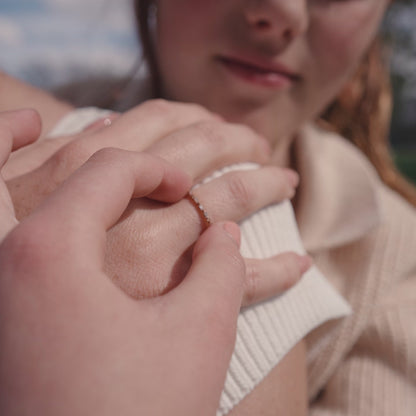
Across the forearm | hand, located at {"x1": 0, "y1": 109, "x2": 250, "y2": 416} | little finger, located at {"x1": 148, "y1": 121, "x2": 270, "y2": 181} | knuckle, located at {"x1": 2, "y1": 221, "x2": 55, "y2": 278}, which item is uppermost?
knuckle, located at {"x1": 2, "y1": 221, "x2": 55, "y2": 278}

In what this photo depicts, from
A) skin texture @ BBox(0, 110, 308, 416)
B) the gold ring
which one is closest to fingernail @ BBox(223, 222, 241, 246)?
the gold ring

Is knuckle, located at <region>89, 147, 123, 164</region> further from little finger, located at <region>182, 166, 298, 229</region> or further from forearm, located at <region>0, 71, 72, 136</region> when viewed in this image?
forearm, located at <region>0, 71, 72, 136</region>

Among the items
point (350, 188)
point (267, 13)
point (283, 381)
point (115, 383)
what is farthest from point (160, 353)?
point (350, 188)

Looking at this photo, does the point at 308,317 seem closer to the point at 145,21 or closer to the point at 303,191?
the point at 303,191

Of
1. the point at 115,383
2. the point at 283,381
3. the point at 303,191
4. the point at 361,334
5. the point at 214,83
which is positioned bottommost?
the point at 361,334

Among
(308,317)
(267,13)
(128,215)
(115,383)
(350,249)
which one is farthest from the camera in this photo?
(350,249)

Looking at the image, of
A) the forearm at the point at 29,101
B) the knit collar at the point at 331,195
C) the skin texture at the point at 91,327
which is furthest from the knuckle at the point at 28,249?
the knit collar at the point at 331,195
